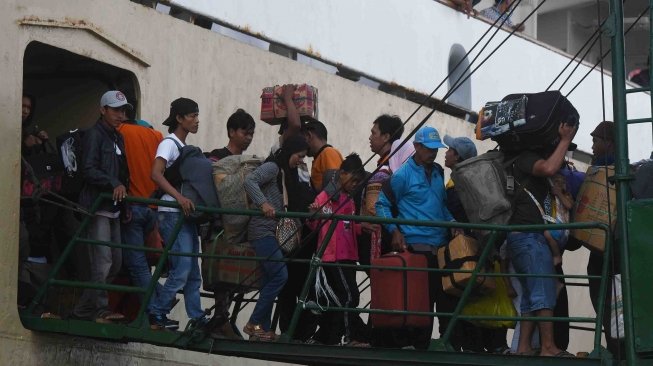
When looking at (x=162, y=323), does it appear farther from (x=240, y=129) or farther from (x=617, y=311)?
(x=617, y=311)

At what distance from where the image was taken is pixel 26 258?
937cm

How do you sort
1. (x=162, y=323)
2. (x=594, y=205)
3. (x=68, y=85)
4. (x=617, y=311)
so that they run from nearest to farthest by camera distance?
1. (x=617, y=311)
2. (x=594, y=205)
3. (x=162, y=323)
4. (x=68, y=85)

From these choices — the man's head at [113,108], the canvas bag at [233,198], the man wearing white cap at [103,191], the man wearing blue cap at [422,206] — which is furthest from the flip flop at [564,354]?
the man's head at [113,108]

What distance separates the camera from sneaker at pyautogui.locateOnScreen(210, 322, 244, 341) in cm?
885

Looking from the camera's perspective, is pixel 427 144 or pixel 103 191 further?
pixel 427 144

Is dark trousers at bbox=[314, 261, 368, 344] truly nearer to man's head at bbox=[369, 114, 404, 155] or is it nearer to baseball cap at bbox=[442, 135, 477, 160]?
man's head at bbox=[369, 114, 404, 155]

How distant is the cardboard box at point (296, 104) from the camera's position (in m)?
10.3

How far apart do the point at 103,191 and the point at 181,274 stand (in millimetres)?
676

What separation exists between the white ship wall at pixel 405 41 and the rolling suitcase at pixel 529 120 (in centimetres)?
313

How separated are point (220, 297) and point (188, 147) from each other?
93 centimetres

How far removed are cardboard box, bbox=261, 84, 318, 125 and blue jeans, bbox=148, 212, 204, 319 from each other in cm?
154

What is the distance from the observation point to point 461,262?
8.71m

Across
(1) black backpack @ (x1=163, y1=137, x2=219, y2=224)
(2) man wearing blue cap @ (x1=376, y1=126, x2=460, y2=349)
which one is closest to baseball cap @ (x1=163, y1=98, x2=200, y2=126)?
(1) black backpack @ (x1=163, y1=137, x2=219, y2=224)

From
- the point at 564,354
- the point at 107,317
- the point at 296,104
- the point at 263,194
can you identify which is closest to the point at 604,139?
the point at 564,354
